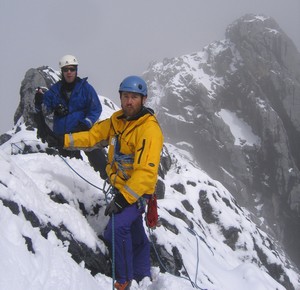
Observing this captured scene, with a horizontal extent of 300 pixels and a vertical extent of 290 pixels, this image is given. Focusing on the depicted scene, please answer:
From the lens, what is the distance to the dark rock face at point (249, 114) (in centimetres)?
8106

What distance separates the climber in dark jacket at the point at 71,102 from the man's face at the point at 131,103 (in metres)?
2.04

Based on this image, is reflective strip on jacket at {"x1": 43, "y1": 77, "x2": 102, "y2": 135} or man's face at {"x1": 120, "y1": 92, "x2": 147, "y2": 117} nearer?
man's face at {"x1": 120, "y1": 92, "x2": 147, "y2": 117}

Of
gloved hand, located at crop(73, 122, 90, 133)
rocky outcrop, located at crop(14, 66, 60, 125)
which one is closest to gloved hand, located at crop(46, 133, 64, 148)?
gloved hand, located at crop(73, 122, 90, 133)

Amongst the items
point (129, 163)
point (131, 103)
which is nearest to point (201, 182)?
point (129, 163)

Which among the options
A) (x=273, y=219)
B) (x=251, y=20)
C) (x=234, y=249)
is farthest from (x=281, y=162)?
(x=234, y=249)

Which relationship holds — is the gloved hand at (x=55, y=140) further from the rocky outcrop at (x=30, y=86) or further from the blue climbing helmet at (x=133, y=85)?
the rocky outcrop at (x=30, y=86)

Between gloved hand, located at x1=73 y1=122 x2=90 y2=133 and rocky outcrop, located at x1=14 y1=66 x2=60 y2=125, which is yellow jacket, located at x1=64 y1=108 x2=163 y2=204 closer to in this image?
gloved hand, located at x1=73 y1=122 x2=90 y2=133

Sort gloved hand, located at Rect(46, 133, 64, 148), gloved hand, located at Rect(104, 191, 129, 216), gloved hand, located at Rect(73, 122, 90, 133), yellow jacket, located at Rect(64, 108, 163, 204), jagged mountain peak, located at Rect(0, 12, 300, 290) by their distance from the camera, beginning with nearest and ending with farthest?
1. yellow jacket, located at Rect(64, 108, 163, 204)
2. gloved hand, located at Rect(104, 191, 129, 216)
3. jagged mountain peak, located at Rect(0, 12, 300, 290)
4. gloved hand, located at Rect(46, 133, 64, 148)
5. gloved hand, located at Rect(73, 122, 90, 133)

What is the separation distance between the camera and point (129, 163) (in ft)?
18.8

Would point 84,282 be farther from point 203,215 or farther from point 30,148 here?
point 203,215

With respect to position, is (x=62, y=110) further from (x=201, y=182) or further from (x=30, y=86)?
(x=201, y=182)

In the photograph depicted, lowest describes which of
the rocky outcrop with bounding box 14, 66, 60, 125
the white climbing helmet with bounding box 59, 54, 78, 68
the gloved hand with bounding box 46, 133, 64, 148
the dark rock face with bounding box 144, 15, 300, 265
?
the dark rock face with bounding box 144, 15, 300, 265

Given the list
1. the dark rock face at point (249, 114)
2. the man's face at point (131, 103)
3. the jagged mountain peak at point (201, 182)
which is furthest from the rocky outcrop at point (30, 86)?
the dark rock face at point (249, 114)

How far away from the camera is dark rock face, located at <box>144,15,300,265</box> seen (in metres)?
81.1
